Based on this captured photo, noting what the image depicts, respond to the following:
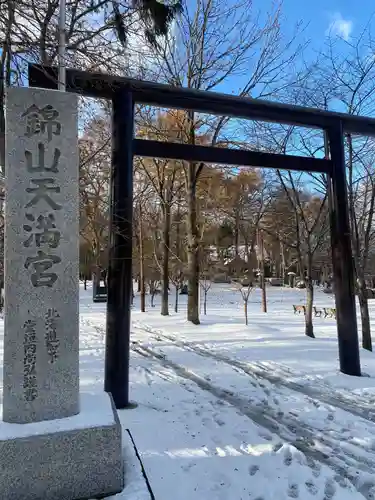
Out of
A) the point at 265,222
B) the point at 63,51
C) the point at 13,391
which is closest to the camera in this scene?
the point at 13,391

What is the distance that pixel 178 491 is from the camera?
3.14 meters

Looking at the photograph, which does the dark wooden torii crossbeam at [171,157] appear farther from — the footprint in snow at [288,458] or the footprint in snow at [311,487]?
the footprint in snow at [311,487]

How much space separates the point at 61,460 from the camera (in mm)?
2799

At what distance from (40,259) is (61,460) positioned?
1.56m

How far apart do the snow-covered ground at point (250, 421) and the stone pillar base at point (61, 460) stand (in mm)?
258

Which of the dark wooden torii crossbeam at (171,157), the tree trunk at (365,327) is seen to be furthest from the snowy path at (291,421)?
the tree trunk at (365,327)


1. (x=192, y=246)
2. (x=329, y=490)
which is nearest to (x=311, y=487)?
(x=329, y=490)

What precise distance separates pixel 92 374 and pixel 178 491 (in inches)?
161

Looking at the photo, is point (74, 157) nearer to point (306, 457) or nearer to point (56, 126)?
point (56, 126)

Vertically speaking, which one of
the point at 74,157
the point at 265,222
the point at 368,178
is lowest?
the point at 74,157

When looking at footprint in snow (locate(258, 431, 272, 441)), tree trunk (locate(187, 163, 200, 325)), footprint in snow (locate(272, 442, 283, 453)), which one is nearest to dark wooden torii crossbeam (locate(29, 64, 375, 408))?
footprint in snow (locate(258, 431, 272, 441))

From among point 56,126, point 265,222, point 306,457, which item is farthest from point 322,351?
point 265,222

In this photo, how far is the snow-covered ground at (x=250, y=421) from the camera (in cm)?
327

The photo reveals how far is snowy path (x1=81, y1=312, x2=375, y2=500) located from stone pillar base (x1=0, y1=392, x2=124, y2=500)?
4.12ft
